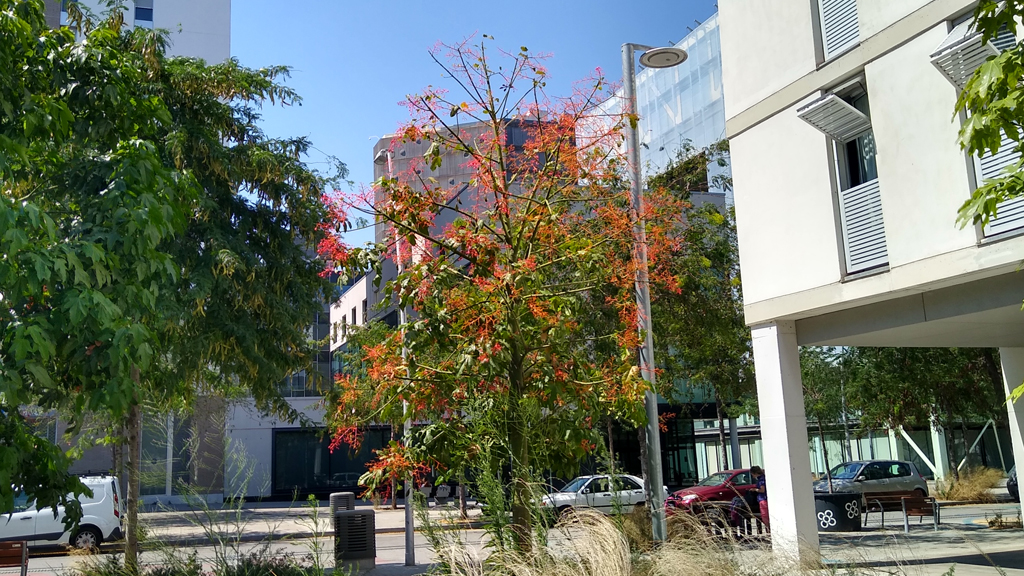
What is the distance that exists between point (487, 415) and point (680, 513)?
189 cm

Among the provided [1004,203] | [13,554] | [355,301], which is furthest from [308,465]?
[1004,203]

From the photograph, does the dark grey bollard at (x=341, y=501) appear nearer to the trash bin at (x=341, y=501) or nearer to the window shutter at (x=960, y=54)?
the trash bin at (x=341, y=501)

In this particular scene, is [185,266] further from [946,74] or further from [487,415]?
[946,74]

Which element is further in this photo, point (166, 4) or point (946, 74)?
point (166, 4)

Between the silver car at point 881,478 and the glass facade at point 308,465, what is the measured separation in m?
18.9

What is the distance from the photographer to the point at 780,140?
41.0 ft

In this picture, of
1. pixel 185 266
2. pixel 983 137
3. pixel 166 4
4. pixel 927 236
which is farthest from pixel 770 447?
pixel 166 4

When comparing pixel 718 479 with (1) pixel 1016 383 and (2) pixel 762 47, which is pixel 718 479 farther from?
(2) pixel 762 47

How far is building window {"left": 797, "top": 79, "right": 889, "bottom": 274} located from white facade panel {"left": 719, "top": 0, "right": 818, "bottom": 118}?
89 centimetres

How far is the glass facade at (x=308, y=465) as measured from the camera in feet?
121

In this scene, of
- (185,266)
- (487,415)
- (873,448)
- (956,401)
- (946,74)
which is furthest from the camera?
(873,448)

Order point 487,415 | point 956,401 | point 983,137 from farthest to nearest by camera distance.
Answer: point 956,401 → point 487,415 → point 983,137

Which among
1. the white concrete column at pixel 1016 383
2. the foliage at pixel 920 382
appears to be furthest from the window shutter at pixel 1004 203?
the foliage at pixel 920 382

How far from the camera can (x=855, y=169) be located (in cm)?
1161
